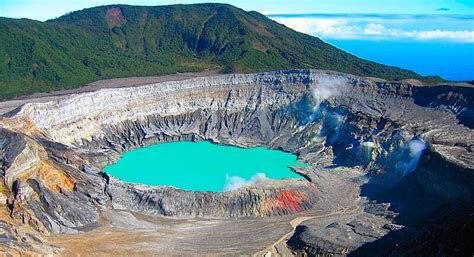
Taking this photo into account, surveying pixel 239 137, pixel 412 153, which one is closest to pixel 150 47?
pixel 239 137

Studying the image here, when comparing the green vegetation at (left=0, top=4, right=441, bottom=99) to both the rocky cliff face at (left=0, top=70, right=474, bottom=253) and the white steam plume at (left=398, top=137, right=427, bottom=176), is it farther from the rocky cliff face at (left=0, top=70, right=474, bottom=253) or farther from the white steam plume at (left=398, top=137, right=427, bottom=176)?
the white steam plume at (left=398, top=137, right=427, bottom=176)

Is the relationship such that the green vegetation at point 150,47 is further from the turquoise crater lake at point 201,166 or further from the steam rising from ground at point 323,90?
the turquoise crater lake at point 201,166

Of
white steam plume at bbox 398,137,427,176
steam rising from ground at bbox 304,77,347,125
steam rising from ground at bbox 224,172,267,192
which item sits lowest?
steam rising from ground at bbox 224,172,267,192

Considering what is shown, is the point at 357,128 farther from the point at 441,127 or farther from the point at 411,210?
the point at 411,210

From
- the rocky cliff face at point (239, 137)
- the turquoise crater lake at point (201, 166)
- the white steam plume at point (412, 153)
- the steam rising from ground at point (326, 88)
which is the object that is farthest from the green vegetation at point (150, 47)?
the white steam plume at point (412, 153)

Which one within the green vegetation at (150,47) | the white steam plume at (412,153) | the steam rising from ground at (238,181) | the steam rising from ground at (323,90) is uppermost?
the green vegetation at (150,47)

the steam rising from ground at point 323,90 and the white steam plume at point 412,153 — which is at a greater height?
the steam rising from ground at point 323,90

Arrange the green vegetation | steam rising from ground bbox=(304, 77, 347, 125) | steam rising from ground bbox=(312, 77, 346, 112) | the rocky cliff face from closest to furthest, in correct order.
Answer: the rocky cliff face
steam rising from ground bbox=(304, 77, 347, 125)
steam rising from ground bbox=(312, 77, 346, 112)
the green vegetation

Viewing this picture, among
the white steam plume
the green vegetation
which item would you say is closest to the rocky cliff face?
the white steam plume
